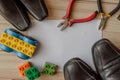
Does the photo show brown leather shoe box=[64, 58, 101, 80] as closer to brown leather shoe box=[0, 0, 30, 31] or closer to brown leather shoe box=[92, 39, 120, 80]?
brown leather shoe box=[92, 39, 120, 80]

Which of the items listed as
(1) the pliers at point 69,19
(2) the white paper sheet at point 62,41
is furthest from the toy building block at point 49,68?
(1) the pliers at point 69,19

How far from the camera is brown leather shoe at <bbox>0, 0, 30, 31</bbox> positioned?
3.18 feet

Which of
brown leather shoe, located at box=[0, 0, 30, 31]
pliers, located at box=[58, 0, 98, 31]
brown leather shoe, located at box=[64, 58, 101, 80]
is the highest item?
brown leather shoe, located at box=[0, 0, 30, 31]

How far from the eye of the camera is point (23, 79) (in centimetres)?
100

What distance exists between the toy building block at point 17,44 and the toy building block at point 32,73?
5cm

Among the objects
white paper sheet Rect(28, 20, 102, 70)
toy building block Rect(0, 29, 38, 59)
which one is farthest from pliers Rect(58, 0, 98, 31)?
toy building block Rect(0, 29, 38, 59)

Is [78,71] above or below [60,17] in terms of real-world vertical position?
below

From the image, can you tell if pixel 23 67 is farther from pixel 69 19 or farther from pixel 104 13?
pixel 104 13

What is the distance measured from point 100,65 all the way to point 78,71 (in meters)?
0.08

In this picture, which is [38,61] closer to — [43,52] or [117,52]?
[43,52]

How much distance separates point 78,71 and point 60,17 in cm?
20

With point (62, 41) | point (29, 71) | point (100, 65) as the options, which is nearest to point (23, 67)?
point (29, 71)

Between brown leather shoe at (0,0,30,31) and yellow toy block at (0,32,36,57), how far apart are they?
46 millimetres

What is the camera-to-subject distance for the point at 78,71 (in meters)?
0.99
